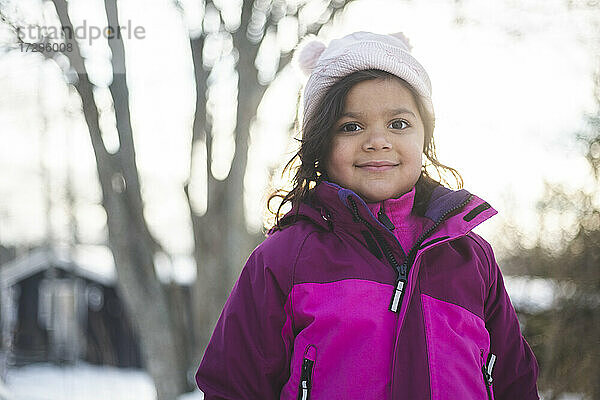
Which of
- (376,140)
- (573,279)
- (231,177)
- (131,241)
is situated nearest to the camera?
(376,140)

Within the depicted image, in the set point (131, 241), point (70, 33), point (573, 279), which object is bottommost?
point (573, 279)

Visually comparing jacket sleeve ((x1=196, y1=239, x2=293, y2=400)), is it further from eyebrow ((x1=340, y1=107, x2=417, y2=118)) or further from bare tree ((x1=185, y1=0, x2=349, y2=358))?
bare tree ((x1=185, y1=0, x2=349, y2=358))

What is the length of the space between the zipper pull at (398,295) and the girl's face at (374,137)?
21 centimetres

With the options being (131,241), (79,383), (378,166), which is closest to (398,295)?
(378,166)

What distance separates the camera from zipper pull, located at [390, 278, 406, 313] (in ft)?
4.46

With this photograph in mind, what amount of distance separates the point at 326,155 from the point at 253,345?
0.48 metres

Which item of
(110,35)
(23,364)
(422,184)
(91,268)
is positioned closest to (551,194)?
(110,35)

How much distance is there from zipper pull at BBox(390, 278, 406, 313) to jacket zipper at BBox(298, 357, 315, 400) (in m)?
0.20

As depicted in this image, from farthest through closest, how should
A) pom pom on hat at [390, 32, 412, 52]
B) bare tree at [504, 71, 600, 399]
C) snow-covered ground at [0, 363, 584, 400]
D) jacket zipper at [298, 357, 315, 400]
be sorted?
snow-covered ground at [0, 363, 584, 400], bare tree at [504, 71, 600, 399], pom pom on hat at [390, 32, 412, 52], jacket zipper at [298, 357, 315, 400]

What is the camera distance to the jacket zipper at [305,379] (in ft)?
4.35

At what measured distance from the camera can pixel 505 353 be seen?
1556mm

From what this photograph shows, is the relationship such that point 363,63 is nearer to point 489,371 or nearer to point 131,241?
point 489,371

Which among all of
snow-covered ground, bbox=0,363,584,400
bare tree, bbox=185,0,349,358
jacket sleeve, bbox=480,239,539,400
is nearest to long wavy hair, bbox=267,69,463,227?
jacket sleeve, bbox=480,239,539,400

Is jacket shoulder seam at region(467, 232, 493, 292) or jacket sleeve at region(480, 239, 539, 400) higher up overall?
jacket shoulder seam at region(467, 232, 493, 292)
